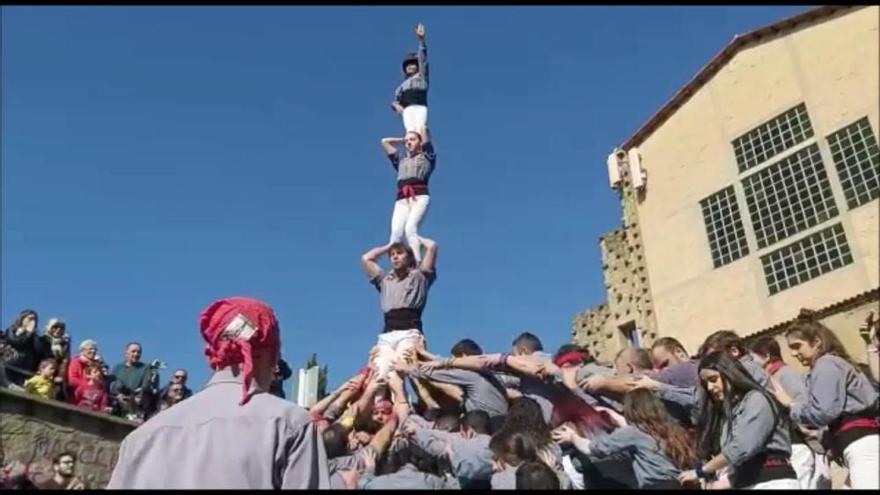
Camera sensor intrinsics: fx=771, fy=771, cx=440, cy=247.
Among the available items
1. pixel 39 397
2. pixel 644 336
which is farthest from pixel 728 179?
pixel 39 397

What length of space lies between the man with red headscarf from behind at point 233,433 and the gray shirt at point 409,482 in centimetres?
283

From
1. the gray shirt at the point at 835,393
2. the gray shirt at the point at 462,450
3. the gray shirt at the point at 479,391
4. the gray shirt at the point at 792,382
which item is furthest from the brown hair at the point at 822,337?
the gray shirt at the point at 479,391

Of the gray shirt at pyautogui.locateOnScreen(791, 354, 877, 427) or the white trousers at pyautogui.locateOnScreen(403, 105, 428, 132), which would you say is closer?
the gray shirt at pyautogui.locateOnScreen(791, 354, 877, 427)

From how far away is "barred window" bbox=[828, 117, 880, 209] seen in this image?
13.3m

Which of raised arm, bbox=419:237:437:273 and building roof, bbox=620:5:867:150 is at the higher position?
building roof, bbox=620:5:867:150

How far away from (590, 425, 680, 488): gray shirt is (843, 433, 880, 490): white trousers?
1007mm

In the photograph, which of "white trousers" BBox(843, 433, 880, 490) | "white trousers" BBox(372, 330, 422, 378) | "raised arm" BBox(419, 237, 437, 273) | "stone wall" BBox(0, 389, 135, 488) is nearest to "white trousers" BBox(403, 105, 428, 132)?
"raised arm" BBox(419, 237, 437, 273)

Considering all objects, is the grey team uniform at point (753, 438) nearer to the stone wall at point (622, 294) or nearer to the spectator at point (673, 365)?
the spectator at point (673, 365)

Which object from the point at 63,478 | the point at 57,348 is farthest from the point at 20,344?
the point at 63,478

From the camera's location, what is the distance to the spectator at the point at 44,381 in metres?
9.80

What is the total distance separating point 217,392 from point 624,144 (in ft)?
54.0

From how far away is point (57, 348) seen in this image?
10.4 metres

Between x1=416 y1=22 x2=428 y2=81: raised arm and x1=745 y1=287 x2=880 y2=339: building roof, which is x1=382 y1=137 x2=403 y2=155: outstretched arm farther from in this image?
x1=745 y1=287 x2=880 y2=339: building roof

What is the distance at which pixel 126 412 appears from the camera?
10.8m
